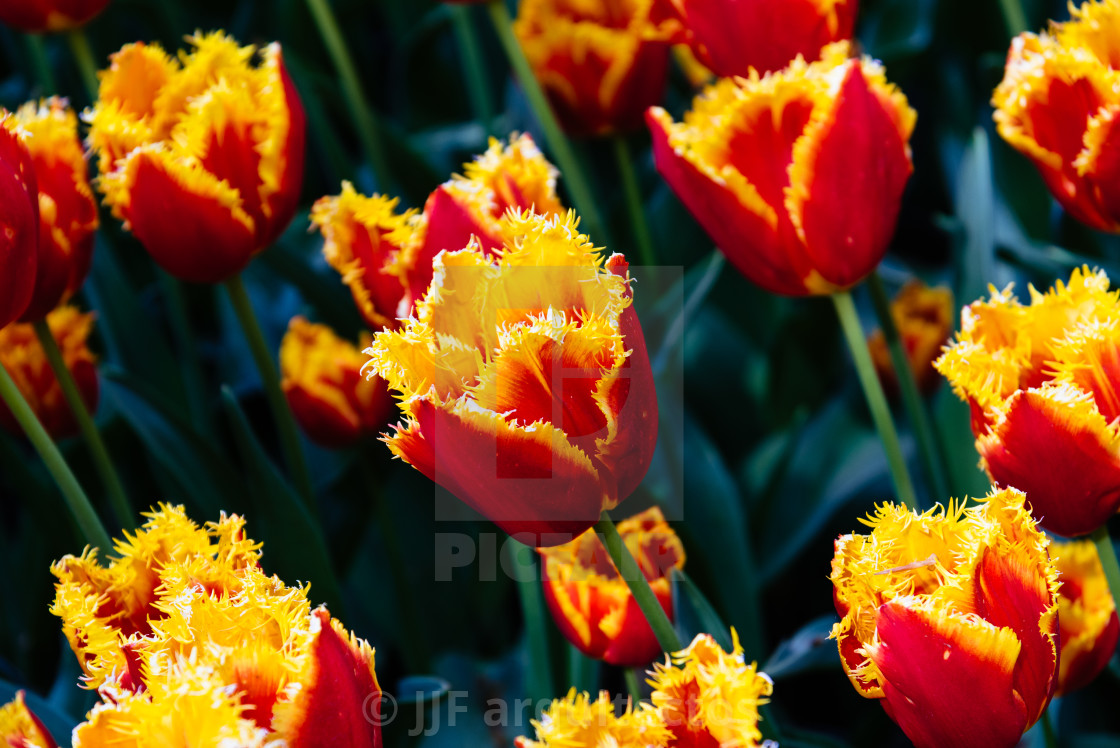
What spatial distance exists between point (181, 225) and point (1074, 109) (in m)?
0.48

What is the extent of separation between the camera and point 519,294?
15.8 inches

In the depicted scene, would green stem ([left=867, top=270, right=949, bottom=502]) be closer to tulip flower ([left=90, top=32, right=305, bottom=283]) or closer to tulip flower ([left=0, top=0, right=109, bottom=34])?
tulip flower ([left=90, top=32, right=305, bottom=283])

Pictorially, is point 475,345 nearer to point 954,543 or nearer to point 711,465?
point 954,543

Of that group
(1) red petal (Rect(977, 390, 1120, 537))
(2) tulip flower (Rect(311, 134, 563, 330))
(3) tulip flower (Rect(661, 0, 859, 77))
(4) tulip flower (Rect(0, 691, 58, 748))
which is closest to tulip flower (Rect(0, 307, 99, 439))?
(2) tulip flower (Rect(311, 134, 563, 330))

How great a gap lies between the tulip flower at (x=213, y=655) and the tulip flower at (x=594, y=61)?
565mm

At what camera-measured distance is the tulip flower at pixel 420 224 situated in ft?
1.64

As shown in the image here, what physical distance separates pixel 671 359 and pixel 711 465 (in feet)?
0.28

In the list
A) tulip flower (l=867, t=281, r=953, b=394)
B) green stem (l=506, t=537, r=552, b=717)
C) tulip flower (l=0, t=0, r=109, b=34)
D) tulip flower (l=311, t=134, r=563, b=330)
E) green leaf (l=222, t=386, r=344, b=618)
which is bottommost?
tulip flower (l=867, t=281, r=953, b=394)

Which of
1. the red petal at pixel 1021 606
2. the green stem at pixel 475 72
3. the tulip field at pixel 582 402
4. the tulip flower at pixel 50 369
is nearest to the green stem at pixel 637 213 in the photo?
the tulip field at pixel 582 402

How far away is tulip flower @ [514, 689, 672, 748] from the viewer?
0.33 m

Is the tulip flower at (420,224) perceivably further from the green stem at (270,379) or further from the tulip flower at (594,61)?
the tulip flower at (594,61)

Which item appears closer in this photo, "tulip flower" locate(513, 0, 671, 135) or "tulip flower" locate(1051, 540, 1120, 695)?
"tulip flower" locate(1051, 540, 1120, 695)

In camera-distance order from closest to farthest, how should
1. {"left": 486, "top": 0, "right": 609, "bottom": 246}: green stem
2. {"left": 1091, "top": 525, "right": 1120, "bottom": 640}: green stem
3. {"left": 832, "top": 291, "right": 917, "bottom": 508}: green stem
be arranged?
1. {"left": 1091, "top": 525, "right": 1120, "bottom": 640}: green stem
2. {"left": 832, "top": 291, "right": 917, "bottom": 508}: green stem
3. {"left": 486, "top": 0, "right": 609, "bottom": 246}: green stem

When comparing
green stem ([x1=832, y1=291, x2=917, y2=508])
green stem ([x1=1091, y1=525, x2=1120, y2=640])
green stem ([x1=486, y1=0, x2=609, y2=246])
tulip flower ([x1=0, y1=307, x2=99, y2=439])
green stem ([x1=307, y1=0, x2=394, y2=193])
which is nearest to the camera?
green stem ([x1=1091, y1=525, x2=1120, y2=640])
